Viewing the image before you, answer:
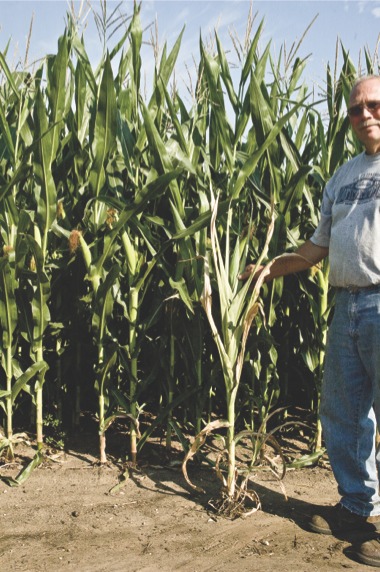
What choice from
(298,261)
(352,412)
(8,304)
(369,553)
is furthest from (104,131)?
(369,553)

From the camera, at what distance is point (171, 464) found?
3492 millimetres

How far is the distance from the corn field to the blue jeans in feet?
1.49

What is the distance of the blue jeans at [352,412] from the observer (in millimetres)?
2730

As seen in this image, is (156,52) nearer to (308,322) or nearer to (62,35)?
(62,35)

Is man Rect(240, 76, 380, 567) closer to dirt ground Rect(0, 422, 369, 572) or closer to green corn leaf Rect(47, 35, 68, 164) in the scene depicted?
dirt ground Rect(0, 422, 369, 572)

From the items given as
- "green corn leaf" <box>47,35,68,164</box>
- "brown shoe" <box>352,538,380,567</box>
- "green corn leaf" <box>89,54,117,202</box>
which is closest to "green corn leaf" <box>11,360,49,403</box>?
"green corn leaf" <box>89,54,117,202</box>

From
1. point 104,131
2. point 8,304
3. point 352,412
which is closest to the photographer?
point 352,412

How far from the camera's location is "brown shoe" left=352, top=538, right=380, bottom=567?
8.37 feet

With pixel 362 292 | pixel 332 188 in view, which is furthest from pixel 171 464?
pixel 332 188

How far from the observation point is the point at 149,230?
131 inches

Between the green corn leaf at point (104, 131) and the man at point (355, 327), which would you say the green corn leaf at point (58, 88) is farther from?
the man at point (355, 327)

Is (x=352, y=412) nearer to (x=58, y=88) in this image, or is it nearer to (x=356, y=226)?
(x=356, y=226)

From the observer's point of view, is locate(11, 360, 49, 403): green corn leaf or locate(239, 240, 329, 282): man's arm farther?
locate(11, 360, 49, 403): green corn leaf

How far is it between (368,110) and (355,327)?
954 millimetres
